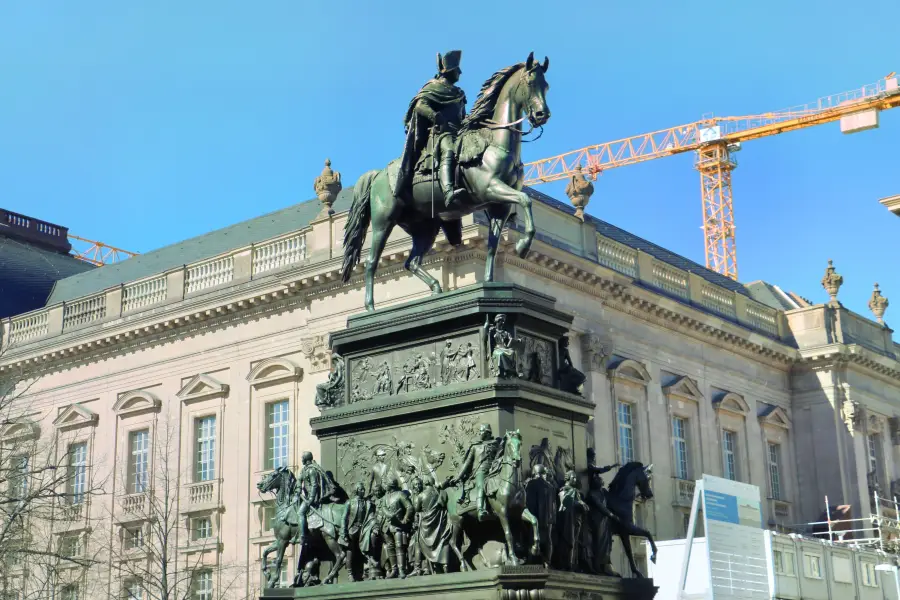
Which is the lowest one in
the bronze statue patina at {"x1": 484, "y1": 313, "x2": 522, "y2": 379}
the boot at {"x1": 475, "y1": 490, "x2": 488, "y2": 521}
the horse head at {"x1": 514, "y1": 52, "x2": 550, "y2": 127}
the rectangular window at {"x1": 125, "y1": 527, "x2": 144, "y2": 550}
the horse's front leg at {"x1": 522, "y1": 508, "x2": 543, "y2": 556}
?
the horse's front leg at {"x1": 522, "y1": 508, "x2": 543, "y2": 556}

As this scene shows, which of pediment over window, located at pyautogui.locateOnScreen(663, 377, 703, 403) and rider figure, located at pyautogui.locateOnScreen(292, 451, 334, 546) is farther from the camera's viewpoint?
pediment over window, located at pyautogui.locateOnScreen(663, 377, 703, 403)

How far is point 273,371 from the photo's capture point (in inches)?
1655

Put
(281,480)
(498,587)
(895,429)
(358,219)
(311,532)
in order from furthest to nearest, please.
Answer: (895,429)
(358,219)
(281,480)
(311,532)
(498,587)

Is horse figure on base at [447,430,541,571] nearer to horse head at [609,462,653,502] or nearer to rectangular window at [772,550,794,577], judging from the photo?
horse head at [609,462,653,502]

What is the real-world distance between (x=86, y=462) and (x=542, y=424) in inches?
1474

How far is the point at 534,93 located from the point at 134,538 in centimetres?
3322

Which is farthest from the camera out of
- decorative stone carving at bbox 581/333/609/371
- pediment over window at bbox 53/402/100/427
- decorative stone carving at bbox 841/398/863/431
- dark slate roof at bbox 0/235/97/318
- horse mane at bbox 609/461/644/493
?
dark slate roof at bbox 0/235/97/318

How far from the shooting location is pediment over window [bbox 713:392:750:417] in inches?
1944

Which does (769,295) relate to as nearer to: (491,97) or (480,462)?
(491,97)

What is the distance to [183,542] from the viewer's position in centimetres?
4291

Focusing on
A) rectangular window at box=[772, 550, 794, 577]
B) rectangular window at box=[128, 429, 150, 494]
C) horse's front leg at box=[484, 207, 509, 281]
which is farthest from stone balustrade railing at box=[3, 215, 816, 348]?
horse's front leg at box=[484, 207, 509, 281]

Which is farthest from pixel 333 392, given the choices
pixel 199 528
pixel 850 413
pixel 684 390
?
pixel 850 413

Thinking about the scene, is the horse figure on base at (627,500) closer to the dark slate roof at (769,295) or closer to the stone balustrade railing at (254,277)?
the stone balustrade railing at (254,277)

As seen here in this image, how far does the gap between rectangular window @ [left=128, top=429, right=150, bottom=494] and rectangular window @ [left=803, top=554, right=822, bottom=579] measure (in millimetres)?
21382
